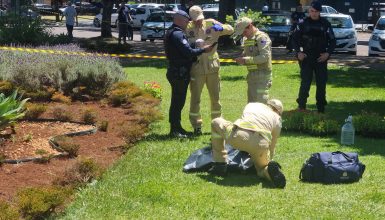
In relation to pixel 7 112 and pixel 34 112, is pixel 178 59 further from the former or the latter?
pixel 34 112

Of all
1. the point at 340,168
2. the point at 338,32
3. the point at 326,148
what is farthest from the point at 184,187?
the point at 338,32

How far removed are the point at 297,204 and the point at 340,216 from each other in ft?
1.68

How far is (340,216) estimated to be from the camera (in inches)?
250

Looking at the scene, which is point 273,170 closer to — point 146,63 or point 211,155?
point 211,155

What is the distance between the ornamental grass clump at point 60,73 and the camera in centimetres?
1331

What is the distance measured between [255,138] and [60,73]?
7.19 meters

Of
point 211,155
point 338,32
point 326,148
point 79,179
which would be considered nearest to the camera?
point 79,179

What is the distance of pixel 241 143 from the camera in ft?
24.0

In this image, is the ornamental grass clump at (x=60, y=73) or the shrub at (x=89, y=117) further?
the ornamental grass clump at (x=60, y=73)

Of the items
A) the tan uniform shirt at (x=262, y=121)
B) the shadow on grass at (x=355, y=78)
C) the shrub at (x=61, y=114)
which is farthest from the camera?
the shadow on grass at (x=355, y=78)

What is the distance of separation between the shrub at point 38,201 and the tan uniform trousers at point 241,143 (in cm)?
188

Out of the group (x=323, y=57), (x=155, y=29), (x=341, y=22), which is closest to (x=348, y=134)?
(x=323, y=57)

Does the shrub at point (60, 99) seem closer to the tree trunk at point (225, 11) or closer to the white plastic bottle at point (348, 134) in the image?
the white plastic bottle at point (348, 134)

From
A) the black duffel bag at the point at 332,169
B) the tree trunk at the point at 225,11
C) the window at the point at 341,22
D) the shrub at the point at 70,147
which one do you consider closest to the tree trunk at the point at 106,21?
the tree trunk at the point at 225,11
